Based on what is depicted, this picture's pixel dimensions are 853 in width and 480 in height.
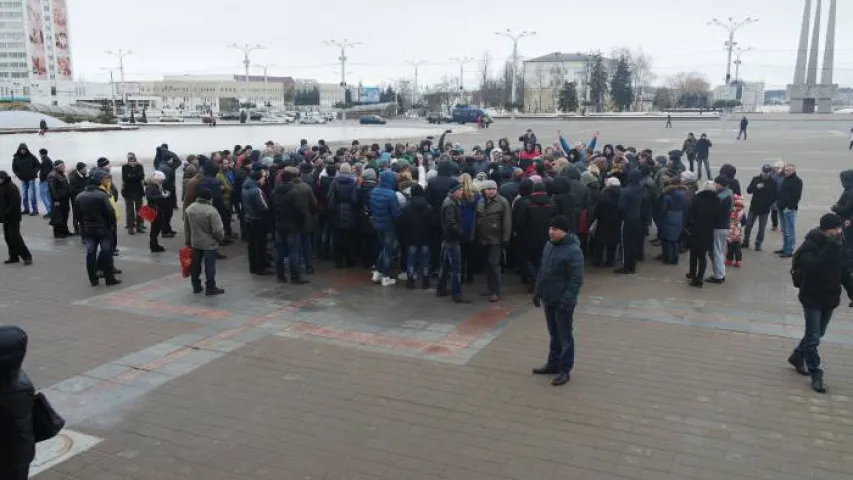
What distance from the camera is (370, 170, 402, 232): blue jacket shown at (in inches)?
396

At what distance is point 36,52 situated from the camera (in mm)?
111312

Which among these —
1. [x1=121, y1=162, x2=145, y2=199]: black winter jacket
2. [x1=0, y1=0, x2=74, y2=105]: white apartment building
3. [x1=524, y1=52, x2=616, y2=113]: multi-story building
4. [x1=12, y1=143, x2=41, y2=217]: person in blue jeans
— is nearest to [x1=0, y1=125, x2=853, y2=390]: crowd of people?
[x1=121, y1=162, x2=145, y2=199]: black winter jacket

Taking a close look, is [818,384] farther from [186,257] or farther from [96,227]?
[96,227]

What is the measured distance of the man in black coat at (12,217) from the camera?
11.3 m

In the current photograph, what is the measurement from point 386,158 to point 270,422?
842 cm

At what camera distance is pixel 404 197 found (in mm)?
10508

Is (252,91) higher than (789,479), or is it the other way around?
(252,91)

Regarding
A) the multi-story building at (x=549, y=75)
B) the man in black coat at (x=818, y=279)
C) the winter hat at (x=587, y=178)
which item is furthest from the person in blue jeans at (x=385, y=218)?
the multi-story building at (x=549, y=75)

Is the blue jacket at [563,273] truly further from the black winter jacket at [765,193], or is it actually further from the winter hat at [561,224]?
the black winter jacket at [765,193]

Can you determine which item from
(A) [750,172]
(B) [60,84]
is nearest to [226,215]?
(A) [750,172]

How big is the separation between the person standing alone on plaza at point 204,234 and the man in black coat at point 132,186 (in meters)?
5.23

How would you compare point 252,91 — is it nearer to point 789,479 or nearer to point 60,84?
point 60,84

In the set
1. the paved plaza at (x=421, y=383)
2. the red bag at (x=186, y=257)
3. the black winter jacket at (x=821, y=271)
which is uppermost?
the black winter jacket at (x=821, y=271)

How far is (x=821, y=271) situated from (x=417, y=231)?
533 centimetres
